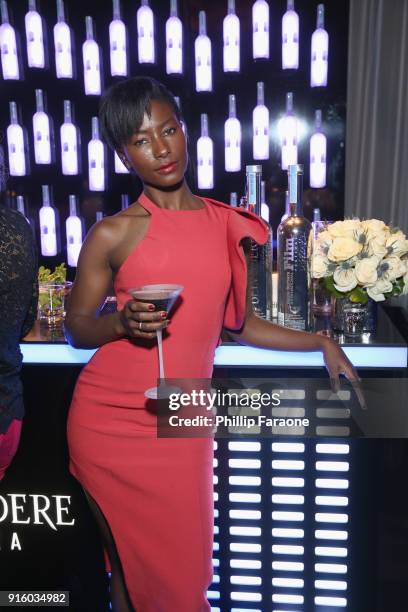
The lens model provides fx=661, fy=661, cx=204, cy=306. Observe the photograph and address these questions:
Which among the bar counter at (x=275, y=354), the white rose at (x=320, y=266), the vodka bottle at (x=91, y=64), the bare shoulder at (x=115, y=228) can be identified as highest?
the vodka bottle at (x=91, y=64)

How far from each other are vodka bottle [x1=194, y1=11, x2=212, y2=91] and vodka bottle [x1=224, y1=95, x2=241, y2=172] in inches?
10.7

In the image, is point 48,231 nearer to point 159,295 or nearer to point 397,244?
point 397,244

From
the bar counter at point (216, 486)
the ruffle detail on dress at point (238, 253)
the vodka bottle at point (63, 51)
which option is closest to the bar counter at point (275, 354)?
the bar counter at point (216, 486)

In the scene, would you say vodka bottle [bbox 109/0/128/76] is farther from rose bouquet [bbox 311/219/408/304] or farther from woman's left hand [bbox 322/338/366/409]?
woman's left hand [bbox 322/338/366/409]

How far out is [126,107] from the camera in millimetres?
1584

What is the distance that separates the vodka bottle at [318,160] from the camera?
15.4 feet

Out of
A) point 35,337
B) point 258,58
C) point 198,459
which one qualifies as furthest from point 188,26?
point 198,459

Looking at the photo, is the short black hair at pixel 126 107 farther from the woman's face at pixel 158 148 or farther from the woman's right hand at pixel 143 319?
the woman's right hand at pixel 143 319

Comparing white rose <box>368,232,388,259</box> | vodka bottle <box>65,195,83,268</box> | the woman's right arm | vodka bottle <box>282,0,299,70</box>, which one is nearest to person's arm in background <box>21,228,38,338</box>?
the woman's right arm

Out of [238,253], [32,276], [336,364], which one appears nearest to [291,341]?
[336,364]

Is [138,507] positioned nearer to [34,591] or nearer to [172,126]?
[34,591]

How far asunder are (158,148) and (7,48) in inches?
141

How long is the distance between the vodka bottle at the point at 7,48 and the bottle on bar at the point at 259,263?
307 centimetres

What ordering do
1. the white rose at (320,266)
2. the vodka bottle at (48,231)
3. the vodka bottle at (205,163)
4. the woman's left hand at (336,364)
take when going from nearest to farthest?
the woman's left hand at (336,364) < the white rose at (320,266) < the vodka bottle at (205,163) < the vodka bottle at (48,231)
